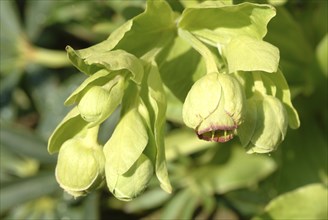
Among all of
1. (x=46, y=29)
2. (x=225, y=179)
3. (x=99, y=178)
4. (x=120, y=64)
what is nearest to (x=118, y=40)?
(x=120, y=64)

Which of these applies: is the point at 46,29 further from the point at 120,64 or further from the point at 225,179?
the point at 120,64

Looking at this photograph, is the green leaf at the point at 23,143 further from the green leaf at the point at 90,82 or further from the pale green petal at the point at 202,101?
the pale green petal at the point at 202,101

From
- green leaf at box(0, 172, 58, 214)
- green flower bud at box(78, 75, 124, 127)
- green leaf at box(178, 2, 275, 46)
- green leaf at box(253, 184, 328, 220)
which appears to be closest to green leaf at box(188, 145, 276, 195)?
green leaf at box(253, 184, 328, 220)

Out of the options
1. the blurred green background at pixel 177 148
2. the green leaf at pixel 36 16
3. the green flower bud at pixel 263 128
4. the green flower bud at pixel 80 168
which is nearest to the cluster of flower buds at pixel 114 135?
the green flower bud at pixel 80 168

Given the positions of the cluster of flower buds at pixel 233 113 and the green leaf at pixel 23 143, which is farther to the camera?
the green leaf at pixel 23 143

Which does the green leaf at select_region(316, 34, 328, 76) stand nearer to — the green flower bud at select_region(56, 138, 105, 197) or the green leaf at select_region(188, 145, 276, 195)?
the green leaf at select_region(188, 145, 276, 195)
